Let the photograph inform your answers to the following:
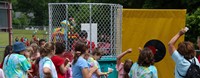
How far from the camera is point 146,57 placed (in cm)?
649

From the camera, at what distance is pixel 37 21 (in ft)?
367

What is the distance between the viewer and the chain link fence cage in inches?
379

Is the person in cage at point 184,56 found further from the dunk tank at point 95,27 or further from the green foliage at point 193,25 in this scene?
the green foliage at point 193,25

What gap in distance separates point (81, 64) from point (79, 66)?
0.19 ft

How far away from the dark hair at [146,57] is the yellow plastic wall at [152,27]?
8.35ft

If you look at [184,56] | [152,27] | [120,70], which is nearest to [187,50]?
[184,56]

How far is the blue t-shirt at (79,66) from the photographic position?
21.5 feet

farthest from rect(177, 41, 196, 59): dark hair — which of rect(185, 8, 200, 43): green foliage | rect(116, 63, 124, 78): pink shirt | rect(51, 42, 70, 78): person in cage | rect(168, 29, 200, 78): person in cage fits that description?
rect(185, 8, 200, 43): green foliage

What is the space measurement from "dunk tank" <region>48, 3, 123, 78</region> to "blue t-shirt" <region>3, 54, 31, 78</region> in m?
2.06

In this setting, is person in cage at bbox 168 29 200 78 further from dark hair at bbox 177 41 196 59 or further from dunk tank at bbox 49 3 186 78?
dunk tank at bbox 49 3 186 78

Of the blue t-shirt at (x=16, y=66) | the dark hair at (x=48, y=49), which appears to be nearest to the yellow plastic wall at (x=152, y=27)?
the blue t-shirt at (x=16, y=66)

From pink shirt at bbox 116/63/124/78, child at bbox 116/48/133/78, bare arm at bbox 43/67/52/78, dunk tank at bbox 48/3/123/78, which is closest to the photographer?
bare arm at bbox 43/67/52/78

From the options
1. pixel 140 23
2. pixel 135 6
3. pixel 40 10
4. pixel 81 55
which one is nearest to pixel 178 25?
pixel 140 23

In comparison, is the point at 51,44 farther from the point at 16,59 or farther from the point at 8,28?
the point at 8,28
